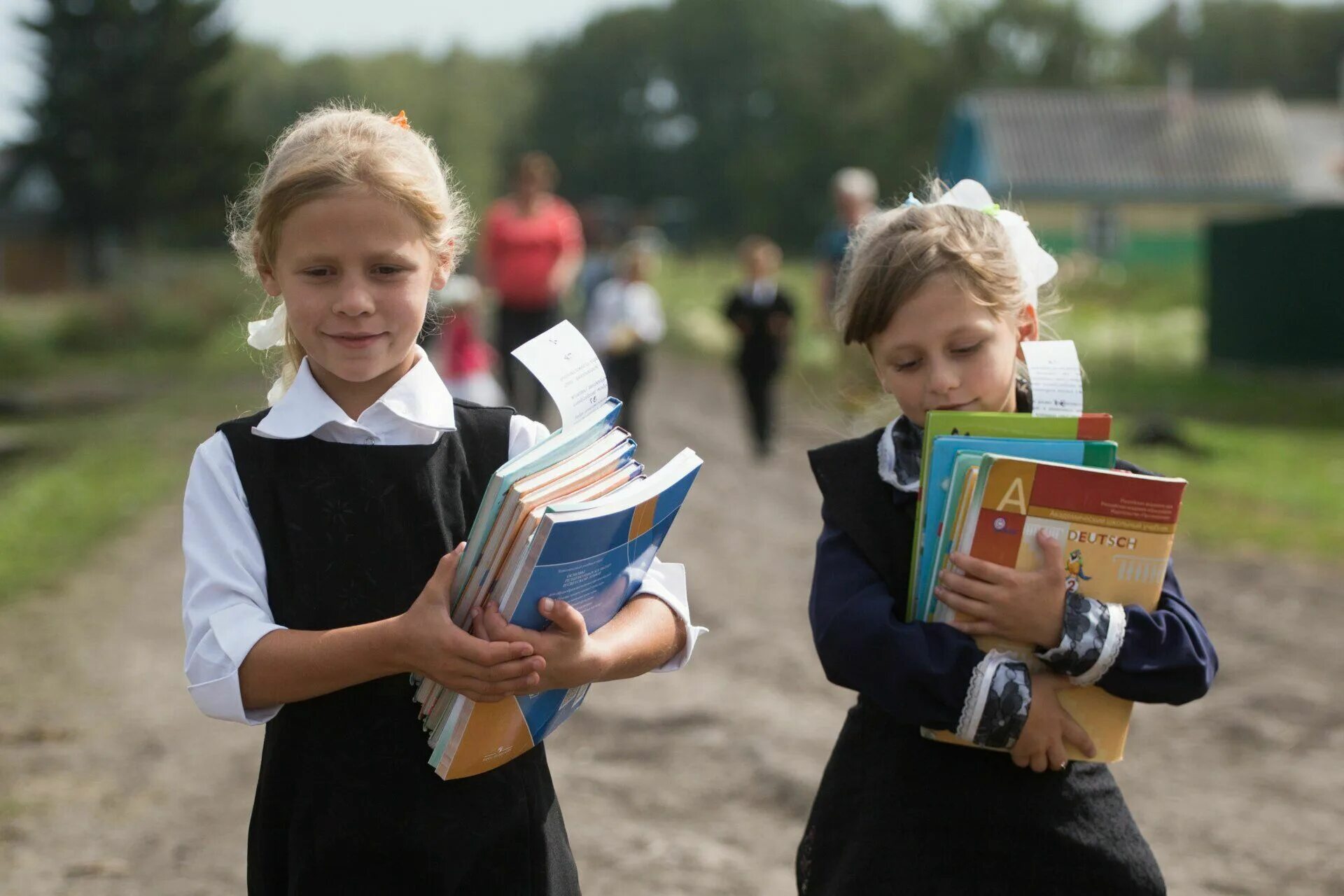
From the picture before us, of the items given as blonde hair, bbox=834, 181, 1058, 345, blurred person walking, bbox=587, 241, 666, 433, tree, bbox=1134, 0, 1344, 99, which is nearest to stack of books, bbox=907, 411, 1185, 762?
blonde hair, bbox=834, 181, 1058, 345

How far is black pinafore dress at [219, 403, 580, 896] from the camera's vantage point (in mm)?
2008

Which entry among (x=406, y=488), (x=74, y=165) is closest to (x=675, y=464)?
(x=406, y=488)

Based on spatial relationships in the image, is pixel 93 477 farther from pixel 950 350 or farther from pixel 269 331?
pixel 950 350

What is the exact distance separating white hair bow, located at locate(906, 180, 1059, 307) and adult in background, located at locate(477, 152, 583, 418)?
6889mm

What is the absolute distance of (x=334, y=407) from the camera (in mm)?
2047

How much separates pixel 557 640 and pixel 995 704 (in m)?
0.63

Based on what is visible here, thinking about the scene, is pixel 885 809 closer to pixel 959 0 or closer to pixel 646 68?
pixel 959 0

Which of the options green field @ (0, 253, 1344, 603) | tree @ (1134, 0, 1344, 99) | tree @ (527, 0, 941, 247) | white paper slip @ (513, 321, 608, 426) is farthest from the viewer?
tree @ (1134, 0, 1344, 99)

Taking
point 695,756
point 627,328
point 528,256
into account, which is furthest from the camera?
point 627,328

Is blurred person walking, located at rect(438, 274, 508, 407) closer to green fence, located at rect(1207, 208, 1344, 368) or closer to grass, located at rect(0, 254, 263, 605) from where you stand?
grass, located at rect(0, 254, 263, 605)

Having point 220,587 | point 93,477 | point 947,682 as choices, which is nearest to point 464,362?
point 93,477

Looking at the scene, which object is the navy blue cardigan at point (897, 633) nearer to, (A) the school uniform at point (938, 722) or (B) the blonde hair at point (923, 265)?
(A) the school uniform at point (938, 722)

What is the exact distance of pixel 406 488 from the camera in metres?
2.04

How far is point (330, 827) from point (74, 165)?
A: 40064 millimetres
